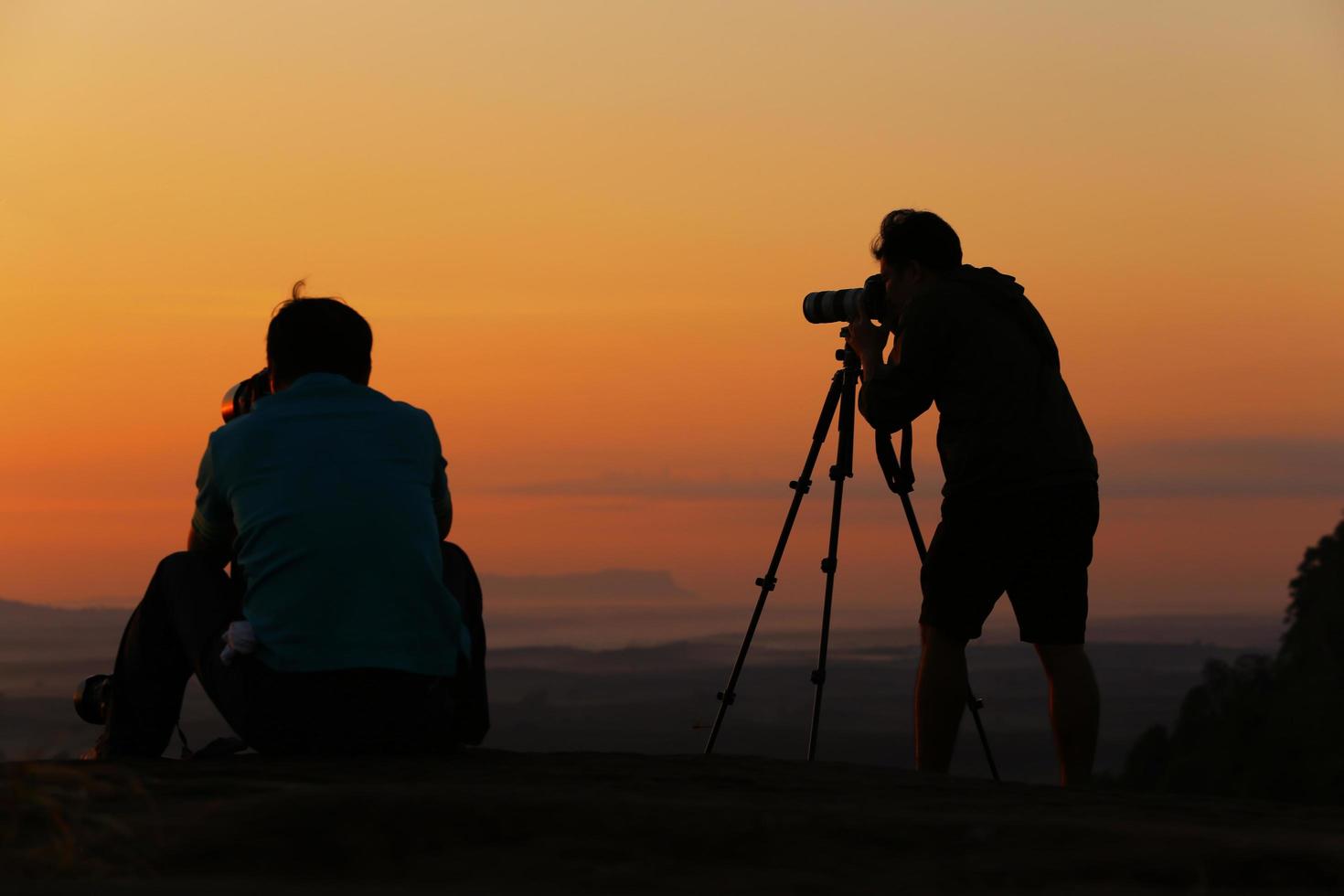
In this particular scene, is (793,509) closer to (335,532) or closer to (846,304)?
(846,304)

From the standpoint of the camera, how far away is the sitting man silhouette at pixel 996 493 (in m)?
5.29

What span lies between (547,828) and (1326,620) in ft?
234

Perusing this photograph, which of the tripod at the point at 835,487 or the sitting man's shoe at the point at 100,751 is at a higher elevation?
the tripod at the point at 835,487

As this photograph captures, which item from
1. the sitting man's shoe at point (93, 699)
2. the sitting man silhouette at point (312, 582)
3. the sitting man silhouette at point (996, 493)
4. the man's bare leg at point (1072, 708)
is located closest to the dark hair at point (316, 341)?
the sitting man silhouette at point (312, 582)

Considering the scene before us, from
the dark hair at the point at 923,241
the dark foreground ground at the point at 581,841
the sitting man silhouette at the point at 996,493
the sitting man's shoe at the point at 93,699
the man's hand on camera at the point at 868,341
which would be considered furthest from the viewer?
the man's hand on camera at the point at 868,341

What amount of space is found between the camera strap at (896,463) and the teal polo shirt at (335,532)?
248cm

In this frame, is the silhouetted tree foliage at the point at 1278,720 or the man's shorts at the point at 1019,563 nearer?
the man's shorts at the point at 1019,563

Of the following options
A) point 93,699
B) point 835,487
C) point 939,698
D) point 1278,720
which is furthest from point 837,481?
point 1278,720

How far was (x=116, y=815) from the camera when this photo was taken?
Result: 340cm

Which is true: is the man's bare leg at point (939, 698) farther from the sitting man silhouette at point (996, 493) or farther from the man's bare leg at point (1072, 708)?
the man's bare leg at point (1072, 708)

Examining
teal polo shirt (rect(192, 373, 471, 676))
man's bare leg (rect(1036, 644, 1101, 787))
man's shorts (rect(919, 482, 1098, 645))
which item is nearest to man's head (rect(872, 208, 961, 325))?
man's shorts (rect(919, 482, 1098, 645))

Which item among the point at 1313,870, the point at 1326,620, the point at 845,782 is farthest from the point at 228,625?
the point at 1326,620

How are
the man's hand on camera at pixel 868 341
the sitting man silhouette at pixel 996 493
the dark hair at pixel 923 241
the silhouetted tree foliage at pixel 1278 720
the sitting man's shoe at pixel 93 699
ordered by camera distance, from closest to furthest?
the sitting man's shoe at pixel 93 699 → the sitting man silhouette at pixel 996 493 → the dark hair at pixel 923 241 → the man's hand on camera at pixel 868 341 → the silhouetted tree foliage at pixel 1278 720

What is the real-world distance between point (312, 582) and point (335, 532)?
0.15 m
